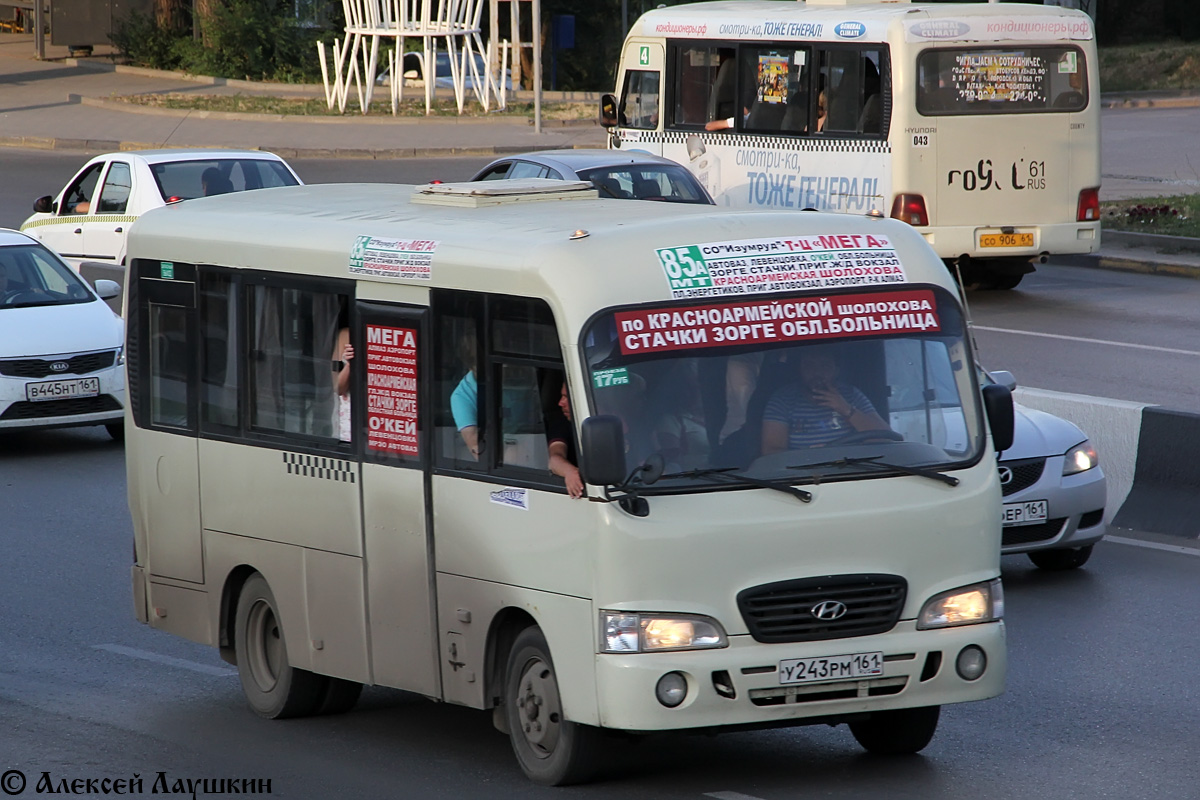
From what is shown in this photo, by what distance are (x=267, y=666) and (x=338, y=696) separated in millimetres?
361

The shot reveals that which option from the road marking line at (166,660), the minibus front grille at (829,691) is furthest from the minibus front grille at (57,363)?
the minibus front grille at (829,691)

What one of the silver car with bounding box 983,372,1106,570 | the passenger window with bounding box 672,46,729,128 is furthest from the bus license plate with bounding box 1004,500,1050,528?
the passenger window with bounding box 672,46,729,128

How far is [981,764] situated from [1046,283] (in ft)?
53.3

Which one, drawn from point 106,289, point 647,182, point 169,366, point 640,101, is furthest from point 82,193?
point 169,366

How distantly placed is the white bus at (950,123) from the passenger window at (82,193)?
24.6ft

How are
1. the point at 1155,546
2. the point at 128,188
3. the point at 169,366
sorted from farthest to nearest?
the point at 128,188 < the point at 1155,546 < the point at 169,366

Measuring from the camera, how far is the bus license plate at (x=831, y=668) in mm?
6316

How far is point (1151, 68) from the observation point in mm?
46750

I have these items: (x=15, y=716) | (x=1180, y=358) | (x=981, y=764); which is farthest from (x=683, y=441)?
(x=1180, y=358)

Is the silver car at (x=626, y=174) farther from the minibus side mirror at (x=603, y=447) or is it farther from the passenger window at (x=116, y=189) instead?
the minibus side mirror at (x=603, y=447)

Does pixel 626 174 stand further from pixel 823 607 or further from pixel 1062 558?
pixel 823 607

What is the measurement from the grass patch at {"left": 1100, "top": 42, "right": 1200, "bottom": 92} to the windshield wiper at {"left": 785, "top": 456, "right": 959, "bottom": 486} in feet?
133

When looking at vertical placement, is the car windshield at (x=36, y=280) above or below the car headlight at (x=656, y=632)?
below

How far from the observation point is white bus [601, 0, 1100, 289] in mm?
20422
